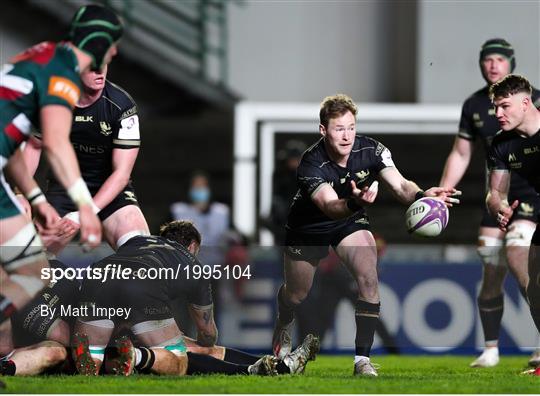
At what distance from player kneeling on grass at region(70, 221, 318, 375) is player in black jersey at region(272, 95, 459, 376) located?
1.66 feet

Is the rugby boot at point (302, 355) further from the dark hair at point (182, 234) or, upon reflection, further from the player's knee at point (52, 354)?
the player's knee at point (52, 354)

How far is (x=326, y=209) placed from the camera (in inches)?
312

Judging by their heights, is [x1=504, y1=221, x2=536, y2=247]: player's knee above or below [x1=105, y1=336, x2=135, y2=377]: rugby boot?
above

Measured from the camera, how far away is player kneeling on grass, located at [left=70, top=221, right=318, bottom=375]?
7738 mm

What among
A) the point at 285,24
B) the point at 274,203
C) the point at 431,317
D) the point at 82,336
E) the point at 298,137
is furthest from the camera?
the point at 285,24

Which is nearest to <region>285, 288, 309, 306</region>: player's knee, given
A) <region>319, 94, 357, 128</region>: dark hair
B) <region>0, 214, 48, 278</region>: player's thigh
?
<region>319, 94, 357, 128</region>: dark hair

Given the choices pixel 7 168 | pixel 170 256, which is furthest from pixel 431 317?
pixel 7 168

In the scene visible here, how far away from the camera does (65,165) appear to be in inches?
250

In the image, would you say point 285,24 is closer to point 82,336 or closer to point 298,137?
point 298,137

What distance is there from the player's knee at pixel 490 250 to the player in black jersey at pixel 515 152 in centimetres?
82

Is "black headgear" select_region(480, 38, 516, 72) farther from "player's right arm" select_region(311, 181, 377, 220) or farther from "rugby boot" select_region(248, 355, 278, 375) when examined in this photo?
"rugby boot" select_region(248, 355, 278, 375)

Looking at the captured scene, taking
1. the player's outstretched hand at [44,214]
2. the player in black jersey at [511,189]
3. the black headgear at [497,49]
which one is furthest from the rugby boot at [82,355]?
the black headgear at [497,49]

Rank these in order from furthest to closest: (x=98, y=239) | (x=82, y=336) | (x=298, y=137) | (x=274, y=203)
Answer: (x=298, y=137) < (x=274, y=203) < (x=82, y=336) < (x=98, y=239)

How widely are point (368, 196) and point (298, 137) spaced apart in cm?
719
